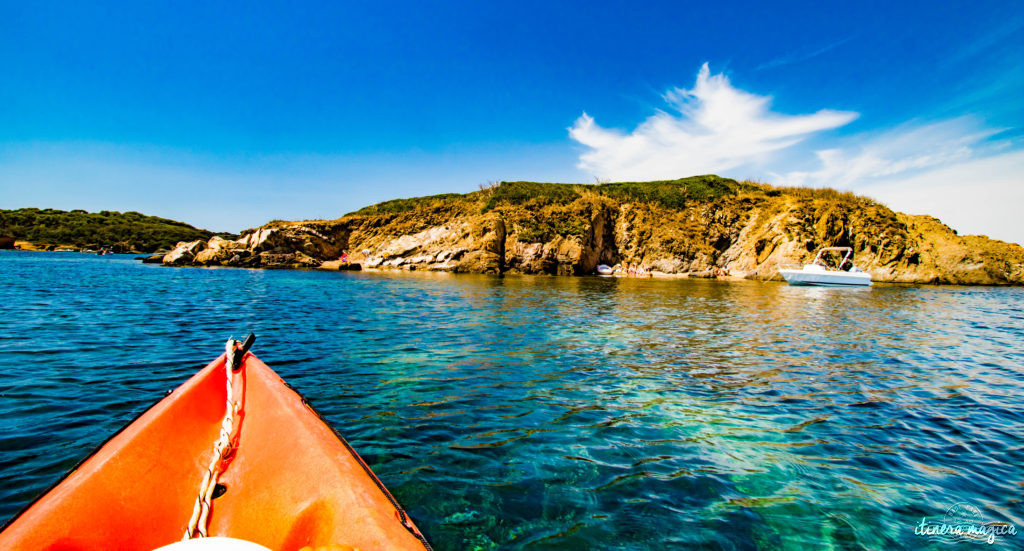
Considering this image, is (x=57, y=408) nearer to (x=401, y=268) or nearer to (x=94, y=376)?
(x=94, y=376)

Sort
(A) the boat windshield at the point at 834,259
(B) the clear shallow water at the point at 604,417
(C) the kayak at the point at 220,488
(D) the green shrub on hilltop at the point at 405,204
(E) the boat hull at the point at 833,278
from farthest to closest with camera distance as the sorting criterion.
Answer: (D) the green shrub on hilltop at the point at 405,204, (A) the boat windshield at the point at 834,259, (E) the boat hull at the point at 833,278, (B) the clear shallow water at the point at 604,417, (C) the kayak at the point at 220,488

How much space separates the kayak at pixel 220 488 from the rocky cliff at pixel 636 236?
1599 inches

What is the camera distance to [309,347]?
29.0 feet

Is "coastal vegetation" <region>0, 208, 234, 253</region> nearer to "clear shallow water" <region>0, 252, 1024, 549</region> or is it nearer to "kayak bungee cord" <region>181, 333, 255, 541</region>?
"clear shallow water" <region>0, 252, 1024, 549</region>

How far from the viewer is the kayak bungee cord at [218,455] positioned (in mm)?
2559

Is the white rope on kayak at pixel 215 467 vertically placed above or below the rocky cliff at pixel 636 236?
below

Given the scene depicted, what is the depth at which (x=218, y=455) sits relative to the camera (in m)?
3.00

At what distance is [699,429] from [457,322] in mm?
8895

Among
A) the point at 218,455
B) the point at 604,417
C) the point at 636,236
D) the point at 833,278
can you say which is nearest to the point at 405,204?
the point at 636,236

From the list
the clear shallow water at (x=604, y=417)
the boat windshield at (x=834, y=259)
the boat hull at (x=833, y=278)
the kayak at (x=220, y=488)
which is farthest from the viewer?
the boat windshield at (x=834, y=259)

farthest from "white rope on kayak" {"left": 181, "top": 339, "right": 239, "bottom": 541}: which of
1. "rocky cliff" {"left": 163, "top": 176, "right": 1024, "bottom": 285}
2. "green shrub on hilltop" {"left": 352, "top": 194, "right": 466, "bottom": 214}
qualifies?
"green shrub on hilltop" {"left": 352, "top": 194, "right": 466, "bottom": 214}

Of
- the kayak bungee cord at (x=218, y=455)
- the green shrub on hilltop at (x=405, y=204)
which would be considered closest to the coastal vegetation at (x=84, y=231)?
the green shrub on hilltop at (x=405, y=204)

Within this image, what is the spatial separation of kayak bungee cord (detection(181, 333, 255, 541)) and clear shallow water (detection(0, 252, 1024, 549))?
138 cm

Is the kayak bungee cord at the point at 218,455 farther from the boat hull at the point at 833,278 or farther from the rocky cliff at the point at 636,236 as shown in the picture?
the boat hull at the point at 833,278
